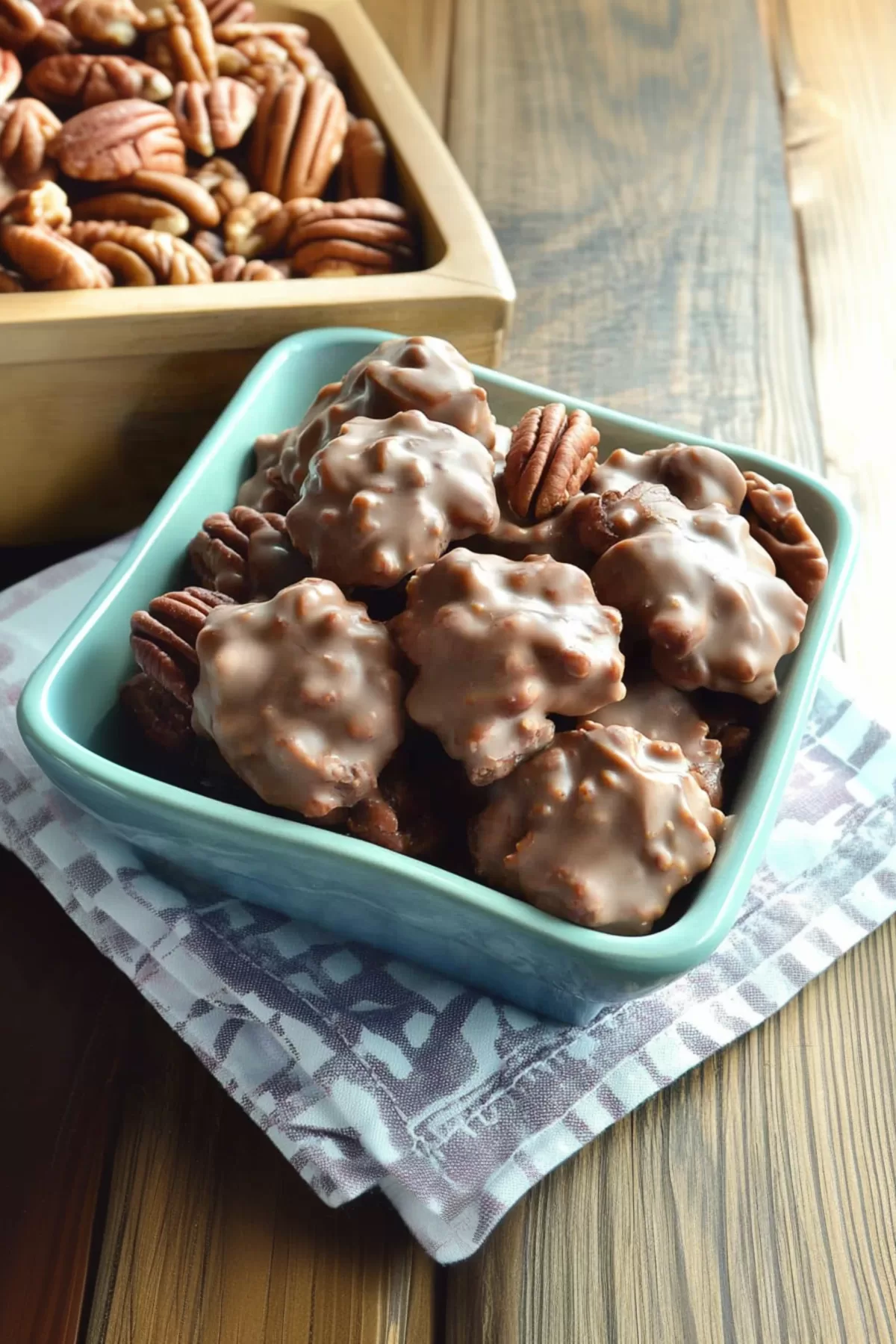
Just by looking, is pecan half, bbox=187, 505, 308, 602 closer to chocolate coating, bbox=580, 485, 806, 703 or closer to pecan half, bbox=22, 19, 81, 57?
chocolate coating, bbox=580, 485, 806, 703

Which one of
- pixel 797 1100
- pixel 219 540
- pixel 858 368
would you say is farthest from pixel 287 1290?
pixel 858 368

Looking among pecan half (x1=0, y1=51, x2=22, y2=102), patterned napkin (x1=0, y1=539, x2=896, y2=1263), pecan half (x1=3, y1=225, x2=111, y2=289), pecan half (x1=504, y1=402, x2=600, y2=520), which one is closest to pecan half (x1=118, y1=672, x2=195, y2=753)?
patterned napkin (x1=0, y1=539, x2=896, y2=1263)

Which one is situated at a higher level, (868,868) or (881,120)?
(881,120)

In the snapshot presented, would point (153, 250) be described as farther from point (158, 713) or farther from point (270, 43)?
point (158, 713)

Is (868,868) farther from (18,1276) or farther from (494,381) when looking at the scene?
(18,1276)

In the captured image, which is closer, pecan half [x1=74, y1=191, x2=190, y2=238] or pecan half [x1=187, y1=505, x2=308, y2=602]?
pecan half [x1=187, y1=505, x2=308, y2=602]

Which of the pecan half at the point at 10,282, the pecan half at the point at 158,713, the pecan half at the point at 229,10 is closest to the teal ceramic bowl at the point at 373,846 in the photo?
the pecan half at the point at 158,713
